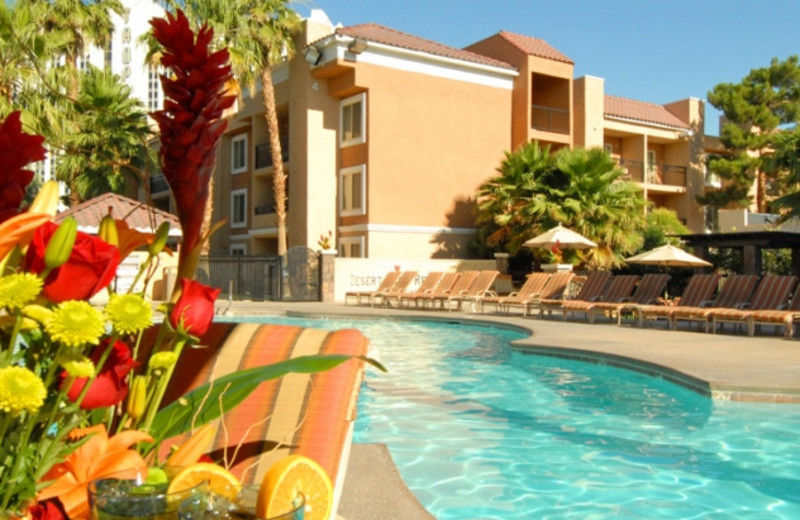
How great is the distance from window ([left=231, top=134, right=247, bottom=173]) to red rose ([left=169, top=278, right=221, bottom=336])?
32.2 metres

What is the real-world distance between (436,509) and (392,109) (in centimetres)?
2333

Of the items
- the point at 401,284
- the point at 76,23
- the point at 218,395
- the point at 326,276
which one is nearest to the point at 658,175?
the point at 401,284

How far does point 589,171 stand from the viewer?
24578 millimetres

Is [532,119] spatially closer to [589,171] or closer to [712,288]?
[589,171]

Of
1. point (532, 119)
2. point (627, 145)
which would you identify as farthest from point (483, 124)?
point (627, 145)

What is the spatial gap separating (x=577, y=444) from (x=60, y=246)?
6.17 meters

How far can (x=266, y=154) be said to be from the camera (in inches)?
1208

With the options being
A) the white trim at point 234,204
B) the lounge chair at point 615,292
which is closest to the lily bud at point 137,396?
the lounge chair at point 615,292

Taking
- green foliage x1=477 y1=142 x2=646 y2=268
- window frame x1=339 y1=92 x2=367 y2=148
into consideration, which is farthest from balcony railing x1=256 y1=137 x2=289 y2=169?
green foliage x1=477 y1=142 x2=646 y2=268

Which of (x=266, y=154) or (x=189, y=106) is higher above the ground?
(x=266, y=154)

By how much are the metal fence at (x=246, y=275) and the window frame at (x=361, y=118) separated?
17.6ft

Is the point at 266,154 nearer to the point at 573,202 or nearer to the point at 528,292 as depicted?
the point at 573,202

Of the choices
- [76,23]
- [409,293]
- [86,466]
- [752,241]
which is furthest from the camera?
[76,23]

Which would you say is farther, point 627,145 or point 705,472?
point 627,145
